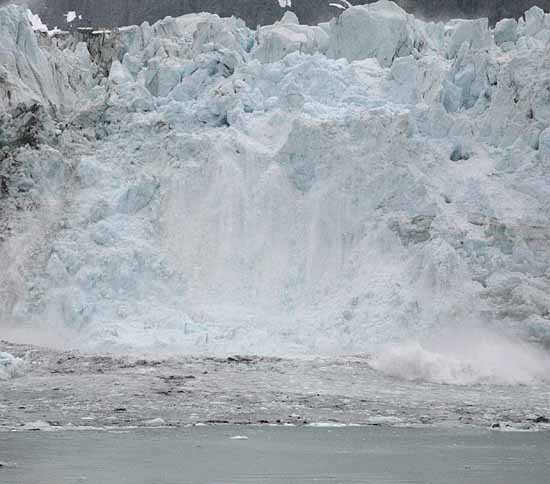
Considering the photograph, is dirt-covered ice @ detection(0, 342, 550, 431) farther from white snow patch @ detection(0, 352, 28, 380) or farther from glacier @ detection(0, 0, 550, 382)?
glacier @ detection(0, 0, 550, 382)

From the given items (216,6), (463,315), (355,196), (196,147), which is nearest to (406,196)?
(355,196)

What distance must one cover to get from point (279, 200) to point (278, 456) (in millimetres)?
11395

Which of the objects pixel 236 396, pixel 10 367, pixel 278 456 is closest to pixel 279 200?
pixel 236 396

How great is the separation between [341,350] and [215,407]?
4.72 m

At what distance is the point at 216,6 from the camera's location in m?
33.0

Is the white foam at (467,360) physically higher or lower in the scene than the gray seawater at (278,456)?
higher

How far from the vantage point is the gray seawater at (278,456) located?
10320 millimetres

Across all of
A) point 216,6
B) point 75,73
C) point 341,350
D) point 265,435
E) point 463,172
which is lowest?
point 265,435

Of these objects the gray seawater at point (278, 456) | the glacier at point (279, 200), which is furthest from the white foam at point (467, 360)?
the gray seawater at point (278, 456)

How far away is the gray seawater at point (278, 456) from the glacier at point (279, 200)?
17.2 feet

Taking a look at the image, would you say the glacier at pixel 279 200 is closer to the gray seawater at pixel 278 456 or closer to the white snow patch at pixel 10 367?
the white snow patch at pixel 10 367

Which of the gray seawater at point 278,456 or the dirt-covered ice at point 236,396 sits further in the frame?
the dirt-covered ice at point 236,396

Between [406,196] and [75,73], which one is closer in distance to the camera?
[406,196]

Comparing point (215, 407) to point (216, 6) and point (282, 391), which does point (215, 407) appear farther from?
point (216, 6)
